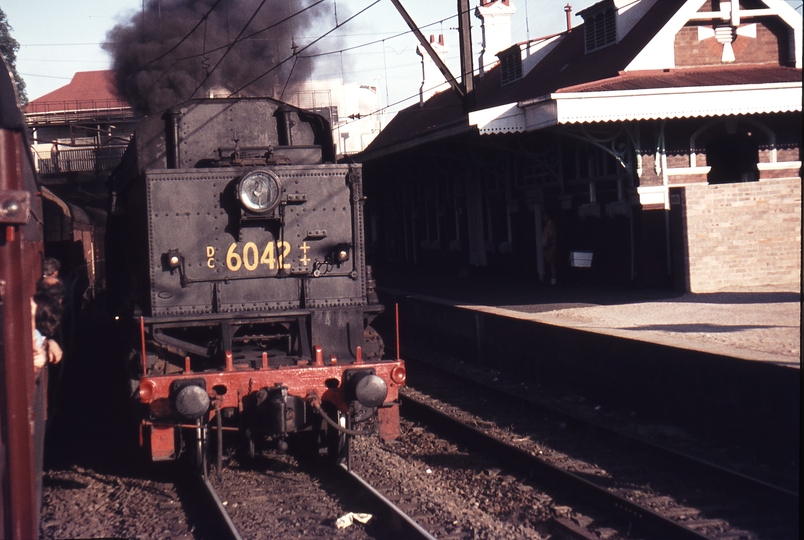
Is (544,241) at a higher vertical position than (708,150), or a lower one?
lower

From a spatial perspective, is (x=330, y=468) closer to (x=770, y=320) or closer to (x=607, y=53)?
(x=770, y=320)

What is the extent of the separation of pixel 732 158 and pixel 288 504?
42.3ft

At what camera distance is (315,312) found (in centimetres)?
724

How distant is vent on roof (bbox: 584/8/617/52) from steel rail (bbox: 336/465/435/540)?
581 inches

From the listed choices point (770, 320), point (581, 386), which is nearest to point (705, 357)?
point (581, 386)

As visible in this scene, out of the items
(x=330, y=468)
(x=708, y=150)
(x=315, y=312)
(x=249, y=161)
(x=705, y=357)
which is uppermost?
(x=708, y=150)

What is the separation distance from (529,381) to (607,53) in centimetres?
981

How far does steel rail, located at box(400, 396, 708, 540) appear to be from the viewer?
5.57m

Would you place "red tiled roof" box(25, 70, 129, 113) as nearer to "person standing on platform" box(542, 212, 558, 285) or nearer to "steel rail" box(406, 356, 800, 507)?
"person standing on platform" box(542, 212, 558, 285)

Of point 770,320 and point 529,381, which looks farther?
point 529,381

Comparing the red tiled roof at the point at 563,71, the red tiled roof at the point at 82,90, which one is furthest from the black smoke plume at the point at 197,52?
the red tiled roof at the point at 82,90

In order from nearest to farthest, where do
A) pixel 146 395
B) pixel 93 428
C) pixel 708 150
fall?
1. pixel 146 395
2. pixel 93 428
3. pixel 708 150

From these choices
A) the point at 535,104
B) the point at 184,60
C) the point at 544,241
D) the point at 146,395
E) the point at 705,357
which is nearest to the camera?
the point at 146,395

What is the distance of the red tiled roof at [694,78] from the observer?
14.3 m
